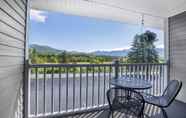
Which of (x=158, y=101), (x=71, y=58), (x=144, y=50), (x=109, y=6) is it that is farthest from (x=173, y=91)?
(x=144, y=50)

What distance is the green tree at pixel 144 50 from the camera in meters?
11.7

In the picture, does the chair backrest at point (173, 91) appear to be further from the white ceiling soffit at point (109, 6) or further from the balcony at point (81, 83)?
the white ceiling soffit at point (109, 6)

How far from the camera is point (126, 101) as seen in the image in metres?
2.47

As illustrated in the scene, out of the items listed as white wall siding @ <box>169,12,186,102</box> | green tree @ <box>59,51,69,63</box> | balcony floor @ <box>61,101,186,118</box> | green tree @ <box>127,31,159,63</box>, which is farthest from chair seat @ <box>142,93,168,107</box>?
green tree @ <box>127,31,159,63</box>

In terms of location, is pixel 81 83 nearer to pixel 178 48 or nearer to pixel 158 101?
pixel 158 101

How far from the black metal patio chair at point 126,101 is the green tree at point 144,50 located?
30.9 ft

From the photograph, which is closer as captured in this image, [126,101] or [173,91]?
[126,101]

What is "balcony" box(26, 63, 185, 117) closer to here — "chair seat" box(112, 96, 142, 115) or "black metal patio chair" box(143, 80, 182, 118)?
"black metal patio chair" box(143, 80, 182, 118)

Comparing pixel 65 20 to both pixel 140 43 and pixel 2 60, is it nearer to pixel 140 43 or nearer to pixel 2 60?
pixel 140 43

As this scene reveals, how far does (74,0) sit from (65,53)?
670 cm

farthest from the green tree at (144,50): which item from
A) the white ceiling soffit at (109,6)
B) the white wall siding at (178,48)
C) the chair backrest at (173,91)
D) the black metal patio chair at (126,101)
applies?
the black metal patio chair at (126,101)

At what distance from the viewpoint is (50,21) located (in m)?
Answer: 10.4

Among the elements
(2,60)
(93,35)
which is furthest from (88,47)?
(2,60)

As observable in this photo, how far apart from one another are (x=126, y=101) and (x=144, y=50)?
9.93 meters
